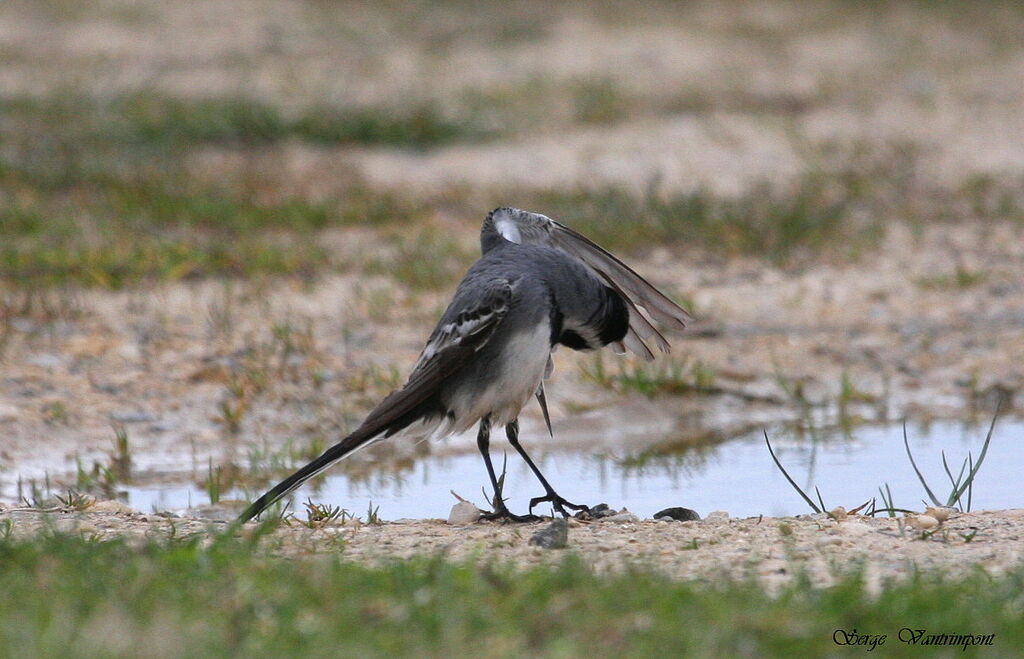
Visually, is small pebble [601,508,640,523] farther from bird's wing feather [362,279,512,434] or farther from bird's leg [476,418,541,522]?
bird's wing feather [362,279,512,434]

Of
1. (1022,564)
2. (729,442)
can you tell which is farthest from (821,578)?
(729,442)

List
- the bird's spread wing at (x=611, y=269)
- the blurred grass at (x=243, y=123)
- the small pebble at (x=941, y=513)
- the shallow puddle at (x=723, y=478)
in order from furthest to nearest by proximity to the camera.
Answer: the blurred grass at (x=243, y=123) < the shallow puddle at (x=723, y=478) < the bird's spread wing at (x=611, y=269) < the small pebble at (x=941, y=513)

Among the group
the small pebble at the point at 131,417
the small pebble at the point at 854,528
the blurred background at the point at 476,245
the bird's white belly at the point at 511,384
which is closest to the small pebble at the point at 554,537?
the bird's white belly at the point at 511,384

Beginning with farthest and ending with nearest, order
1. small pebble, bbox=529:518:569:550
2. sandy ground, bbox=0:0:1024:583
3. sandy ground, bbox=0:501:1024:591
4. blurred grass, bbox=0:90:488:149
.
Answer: blurred grass, bbox=0:90:488:149
sandy ground, bbox=0:0:1024:583
small pebble, bbox=529:518:569:550
sandy ground, bbox=0:501:1024:591

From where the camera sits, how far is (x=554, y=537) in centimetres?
424

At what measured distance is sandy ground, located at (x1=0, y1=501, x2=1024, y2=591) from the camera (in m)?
3.90

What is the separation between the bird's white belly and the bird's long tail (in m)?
0.30

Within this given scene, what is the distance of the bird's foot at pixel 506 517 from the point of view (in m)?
4.70

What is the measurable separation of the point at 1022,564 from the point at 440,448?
3.14 m

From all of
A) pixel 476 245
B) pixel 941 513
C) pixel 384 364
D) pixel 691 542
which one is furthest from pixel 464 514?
pixel 476 245

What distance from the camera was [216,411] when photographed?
6766 millimetres

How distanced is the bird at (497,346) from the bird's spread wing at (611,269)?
358 mm

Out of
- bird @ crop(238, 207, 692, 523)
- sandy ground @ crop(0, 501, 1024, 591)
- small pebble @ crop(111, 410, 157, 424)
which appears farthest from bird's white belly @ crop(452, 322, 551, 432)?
small pebble @ crop(111, 410, 157, 424)

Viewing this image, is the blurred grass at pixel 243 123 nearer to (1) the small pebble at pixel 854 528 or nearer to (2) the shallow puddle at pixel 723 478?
(2) the shallow puddle at pixel 723 478
